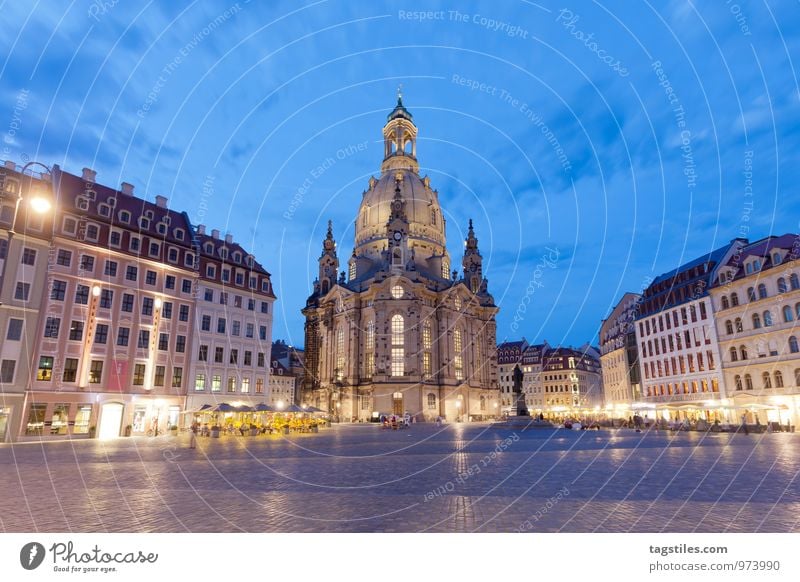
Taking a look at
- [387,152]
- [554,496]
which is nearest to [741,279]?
[554,496]

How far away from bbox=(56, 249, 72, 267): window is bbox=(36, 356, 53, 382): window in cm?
707

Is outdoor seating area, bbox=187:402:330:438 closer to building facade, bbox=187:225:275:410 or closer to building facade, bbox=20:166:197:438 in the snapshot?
building facade, bbox=187:225:275:410

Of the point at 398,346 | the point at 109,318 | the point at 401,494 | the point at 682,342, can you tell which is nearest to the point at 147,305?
the point at 109,318

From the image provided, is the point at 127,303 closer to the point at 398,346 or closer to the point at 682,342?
the point at 398,346

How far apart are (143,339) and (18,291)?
9.54 metres

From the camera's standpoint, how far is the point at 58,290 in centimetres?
3500

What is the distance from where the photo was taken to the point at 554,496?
11203 millimetres

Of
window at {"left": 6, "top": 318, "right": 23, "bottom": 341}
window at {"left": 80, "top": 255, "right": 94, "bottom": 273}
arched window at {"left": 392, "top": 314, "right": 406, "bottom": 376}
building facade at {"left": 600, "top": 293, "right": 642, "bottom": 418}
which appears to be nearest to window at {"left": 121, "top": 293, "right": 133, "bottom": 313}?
window at {"left": 80, "top": 255, "right": 94, "bottom": 273}

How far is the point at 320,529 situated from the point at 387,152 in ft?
366

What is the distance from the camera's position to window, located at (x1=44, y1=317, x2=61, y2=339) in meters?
34.1

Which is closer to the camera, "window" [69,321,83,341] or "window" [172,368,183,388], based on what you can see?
"window" [69,321,83,341]

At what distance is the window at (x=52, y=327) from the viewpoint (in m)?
34.1

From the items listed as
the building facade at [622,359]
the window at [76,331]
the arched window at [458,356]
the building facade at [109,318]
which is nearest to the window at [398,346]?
the arched window at [458,356]
